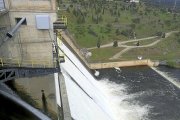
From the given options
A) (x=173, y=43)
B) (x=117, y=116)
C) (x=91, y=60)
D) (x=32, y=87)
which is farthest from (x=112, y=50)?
(x=32, y=87)

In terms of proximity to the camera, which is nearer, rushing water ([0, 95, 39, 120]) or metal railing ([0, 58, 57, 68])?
rushing water ([0, 95, 39, 120])

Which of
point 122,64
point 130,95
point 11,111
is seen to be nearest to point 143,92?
point 130,95

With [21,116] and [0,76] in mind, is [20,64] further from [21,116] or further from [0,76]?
[21,116]

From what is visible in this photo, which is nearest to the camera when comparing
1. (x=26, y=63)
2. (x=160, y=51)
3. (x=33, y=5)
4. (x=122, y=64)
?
(x=33, y=5)

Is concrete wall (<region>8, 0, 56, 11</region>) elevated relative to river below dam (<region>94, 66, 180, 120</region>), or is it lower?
elevated

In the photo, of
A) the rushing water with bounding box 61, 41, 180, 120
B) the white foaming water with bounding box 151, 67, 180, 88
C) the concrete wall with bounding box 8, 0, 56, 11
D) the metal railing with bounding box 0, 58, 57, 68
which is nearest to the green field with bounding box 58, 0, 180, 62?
the white foaming water with bounding box 151, 67, 180, 88

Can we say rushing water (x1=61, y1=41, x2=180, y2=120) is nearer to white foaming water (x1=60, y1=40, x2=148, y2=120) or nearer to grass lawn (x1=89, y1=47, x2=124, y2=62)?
white foaming water (x1=60, y1=40, x2=148, y2=120)

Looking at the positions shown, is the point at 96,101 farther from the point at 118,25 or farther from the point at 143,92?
the point at 118,25
